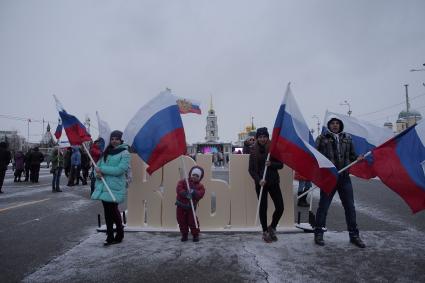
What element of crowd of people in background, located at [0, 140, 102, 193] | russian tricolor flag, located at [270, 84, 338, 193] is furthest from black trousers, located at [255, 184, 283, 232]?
crowd of people in background, located at [0, 140, 102, 193]

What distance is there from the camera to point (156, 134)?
5.63 m

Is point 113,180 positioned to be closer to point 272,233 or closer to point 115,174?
point 115,174

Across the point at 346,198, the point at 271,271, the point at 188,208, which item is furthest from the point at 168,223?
the point at 346,198

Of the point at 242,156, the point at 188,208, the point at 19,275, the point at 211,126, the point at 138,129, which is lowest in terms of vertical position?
the point at 19,275

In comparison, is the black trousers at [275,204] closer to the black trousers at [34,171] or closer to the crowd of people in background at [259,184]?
the crowd of people in background at [259,184]

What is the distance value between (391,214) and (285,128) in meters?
4.43

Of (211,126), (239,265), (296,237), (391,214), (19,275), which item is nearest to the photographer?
(19,275)

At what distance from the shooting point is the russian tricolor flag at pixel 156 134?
5582 millimetres

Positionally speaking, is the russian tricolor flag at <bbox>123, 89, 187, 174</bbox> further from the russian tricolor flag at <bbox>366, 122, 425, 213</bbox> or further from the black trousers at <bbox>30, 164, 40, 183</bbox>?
the black trousers at <bbox>30, 164, 40, 183</bbox>

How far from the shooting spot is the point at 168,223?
6516 mm

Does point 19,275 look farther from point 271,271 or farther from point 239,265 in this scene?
point 271,271

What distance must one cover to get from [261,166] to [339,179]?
4.16 ft

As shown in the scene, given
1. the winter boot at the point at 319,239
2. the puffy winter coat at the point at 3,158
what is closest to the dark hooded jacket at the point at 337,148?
the winter boot at the point at 319,239

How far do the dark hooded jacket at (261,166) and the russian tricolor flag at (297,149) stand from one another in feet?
0.72
